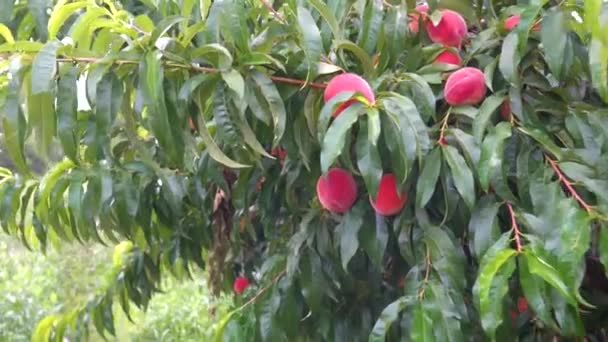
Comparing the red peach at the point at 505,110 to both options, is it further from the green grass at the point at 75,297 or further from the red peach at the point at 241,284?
the green grass at the point at 75,297

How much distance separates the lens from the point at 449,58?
1.16 metres

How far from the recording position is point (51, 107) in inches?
36.8

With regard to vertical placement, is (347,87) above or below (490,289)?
above

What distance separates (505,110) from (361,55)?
0.21 m

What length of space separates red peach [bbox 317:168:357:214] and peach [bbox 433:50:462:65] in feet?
0.70

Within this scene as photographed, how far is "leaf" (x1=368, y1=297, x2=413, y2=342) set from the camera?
0.93 meters

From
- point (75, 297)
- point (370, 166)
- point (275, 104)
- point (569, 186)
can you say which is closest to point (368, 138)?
point (370, 166)

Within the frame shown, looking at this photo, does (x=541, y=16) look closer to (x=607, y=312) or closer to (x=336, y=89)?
(x=336, y=89)

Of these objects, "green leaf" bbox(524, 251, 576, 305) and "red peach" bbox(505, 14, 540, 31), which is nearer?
"green leaf" bbox(524, 251, 576, 305)

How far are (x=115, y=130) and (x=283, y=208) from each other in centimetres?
33

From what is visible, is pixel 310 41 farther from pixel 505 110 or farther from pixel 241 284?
pixel 241 284

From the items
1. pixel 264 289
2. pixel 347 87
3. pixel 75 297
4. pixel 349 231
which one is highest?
pixel 347 87

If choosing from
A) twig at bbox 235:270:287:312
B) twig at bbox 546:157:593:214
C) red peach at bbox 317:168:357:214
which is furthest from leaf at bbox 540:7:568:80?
twig at bbox 235:270:287:312

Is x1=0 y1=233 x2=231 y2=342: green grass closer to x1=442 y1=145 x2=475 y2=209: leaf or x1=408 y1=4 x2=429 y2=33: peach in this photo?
x1=408 y1=4 x2=429 y2=33: peach
